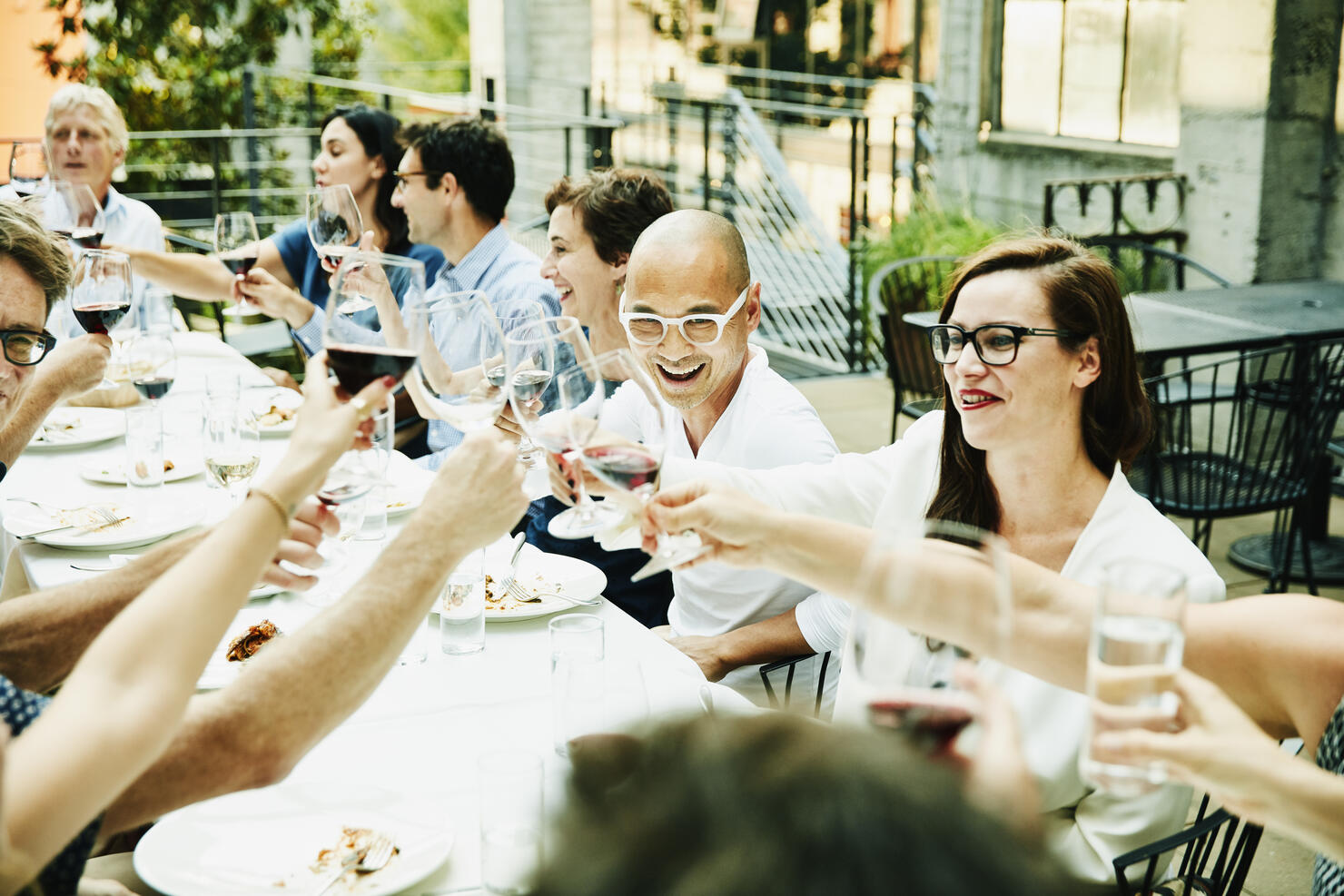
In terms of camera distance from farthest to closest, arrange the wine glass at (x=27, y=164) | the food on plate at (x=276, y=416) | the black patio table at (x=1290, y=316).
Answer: the black patio table at (x=1290, y=316) < the wine glass at (x=27, y=164) < the food on plate at (x=276, y=416)

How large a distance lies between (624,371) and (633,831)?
1.26 metres

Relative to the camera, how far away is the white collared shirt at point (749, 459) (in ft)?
8.52

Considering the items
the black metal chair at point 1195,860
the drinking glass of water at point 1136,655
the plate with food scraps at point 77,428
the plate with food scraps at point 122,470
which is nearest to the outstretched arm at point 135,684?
the drinking glass of water at point 1136,655

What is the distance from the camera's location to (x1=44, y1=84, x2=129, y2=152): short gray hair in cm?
492

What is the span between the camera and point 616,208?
3.56 metres

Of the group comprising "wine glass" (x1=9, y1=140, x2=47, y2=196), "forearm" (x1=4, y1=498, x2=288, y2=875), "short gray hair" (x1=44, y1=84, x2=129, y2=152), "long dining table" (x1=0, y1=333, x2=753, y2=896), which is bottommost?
"long dining table" (x1=0, y1=333, x2=753, y2=896)

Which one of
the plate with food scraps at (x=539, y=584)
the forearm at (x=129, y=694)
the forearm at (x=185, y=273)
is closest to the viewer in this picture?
the forearm at (x=129, y=694)

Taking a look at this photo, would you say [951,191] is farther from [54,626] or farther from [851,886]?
[851,886]

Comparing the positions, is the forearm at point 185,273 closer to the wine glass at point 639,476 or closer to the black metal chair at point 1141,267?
the wine glass at point 639,476

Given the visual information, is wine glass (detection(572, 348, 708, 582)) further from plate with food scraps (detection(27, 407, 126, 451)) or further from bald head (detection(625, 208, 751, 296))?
plate with food scraps (detection(27, 407, 126, 451))

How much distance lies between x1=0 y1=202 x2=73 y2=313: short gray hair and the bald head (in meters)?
1.15

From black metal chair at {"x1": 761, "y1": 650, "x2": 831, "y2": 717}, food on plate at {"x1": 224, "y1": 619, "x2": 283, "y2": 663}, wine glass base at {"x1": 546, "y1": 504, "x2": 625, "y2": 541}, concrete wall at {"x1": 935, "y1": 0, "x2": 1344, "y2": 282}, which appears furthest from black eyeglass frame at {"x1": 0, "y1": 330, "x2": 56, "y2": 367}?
concrete wall at {"x1": 935, "y1": 0, "x2": 1344, "y2": 282}

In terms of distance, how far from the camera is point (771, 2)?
13711 millimetres

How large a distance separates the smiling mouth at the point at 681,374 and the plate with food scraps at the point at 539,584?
0.47 meters
